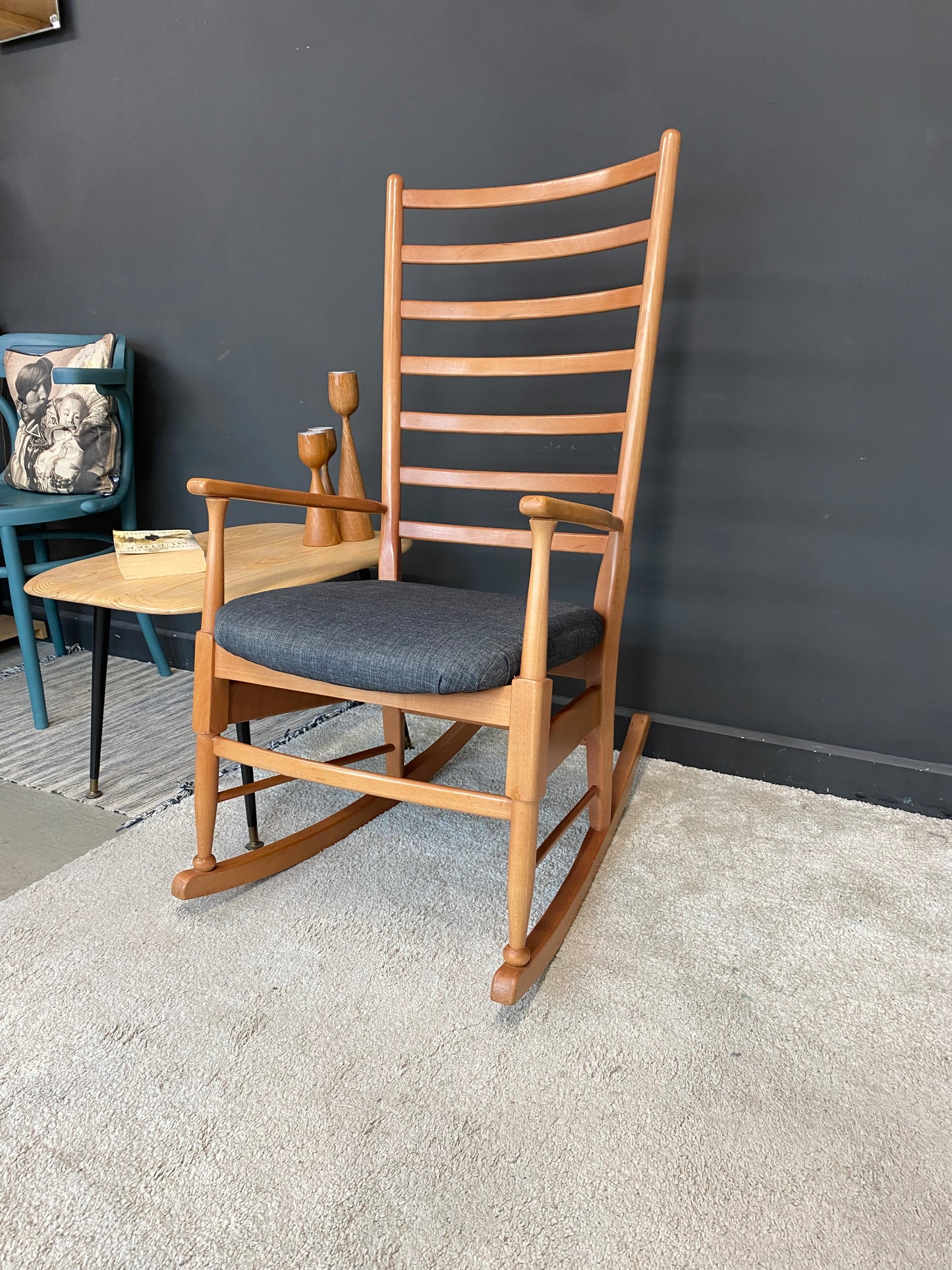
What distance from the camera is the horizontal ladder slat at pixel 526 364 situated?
1236 millimetres

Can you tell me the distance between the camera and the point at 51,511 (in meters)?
1.80

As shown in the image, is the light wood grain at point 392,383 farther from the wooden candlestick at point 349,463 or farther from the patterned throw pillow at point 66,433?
the patterned throw pillow at point 66,433

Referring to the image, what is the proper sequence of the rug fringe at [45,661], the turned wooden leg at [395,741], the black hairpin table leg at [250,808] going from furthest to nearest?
1. the rug fringe at [45,661]
2. the turned wooden leg at [395,741]
3. the black hairpin table leg at [250,808]

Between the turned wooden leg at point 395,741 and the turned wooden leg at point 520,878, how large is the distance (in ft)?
1.65

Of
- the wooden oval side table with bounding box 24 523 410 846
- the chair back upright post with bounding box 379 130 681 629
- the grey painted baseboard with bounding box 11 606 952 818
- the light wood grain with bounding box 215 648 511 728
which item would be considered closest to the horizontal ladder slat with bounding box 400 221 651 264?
the chair back upright post with bounding box 379 130 681 629

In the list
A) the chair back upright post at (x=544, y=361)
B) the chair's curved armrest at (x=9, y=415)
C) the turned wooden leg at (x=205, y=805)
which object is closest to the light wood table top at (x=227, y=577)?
the chair back upright post at (x=544, y=361)

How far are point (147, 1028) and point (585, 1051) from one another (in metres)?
0.51

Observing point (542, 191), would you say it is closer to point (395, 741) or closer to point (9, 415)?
point (395, 741)

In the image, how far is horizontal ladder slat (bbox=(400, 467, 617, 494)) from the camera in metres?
1.28

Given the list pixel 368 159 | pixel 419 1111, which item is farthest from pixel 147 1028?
pixel 368 159

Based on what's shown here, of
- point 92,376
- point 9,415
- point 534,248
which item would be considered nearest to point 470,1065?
point 534,248

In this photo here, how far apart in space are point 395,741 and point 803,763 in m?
0.81

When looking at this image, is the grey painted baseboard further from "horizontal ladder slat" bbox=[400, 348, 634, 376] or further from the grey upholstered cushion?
"horizontal ladder slat" bbox=[400, 348, 634, 376]

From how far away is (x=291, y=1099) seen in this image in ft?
2.82
